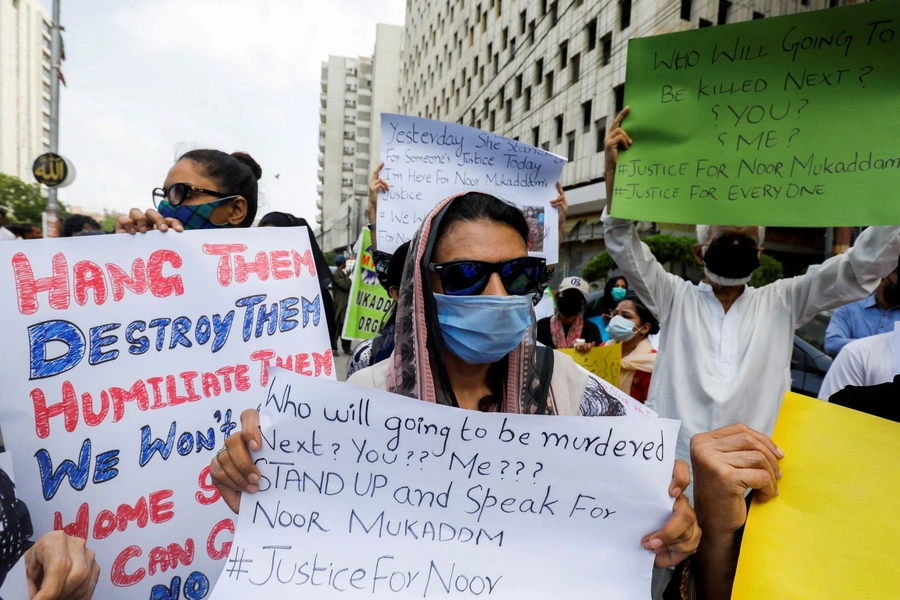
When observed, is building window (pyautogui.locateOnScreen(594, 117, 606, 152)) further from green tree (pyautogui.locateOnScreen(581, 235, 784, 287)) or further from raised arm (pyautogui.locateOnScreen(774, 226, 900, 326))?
raised arm (pyautogui.locateOnScreen(774, 226, 900, 326))

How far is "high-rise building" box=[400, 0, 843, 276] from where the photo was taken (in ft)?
60.7

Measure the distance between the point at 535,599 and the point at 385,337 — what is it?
1.50 metres

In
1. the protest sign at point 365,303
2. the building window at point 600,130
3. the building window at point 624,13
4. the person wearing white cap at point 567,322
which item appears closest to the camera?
the person wearing white cap at point 567,322

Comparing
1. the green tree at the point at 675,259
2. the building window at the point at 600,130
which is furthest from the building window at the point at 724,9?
the green tree at the point at 675,259

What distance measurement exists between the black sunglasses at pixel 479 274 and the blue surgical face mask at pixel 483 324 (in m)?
0.02

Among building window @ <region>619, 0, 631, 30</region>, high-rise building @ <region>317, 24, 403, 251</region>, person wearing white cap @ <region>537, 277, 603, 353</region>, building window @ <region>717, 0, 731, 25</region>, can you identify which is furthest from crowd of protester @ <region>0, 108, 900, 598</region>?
high-rise building @ <region>317, 24, 403, 251</region>

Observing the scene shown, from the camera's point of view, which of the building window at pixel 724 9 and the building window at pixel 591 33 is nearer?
the building window at pixel 724 9

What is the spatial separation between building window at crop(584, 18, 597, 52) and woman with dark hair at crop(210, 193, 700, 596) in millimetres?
24149

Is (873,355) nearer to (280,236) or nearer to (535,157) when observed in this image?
(535,157)

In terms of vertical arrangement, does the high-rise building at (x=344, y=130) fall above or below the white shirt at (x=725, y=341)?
above

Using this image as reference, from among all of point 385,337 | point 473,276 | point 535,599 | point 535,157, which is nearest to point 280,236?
point 385,337

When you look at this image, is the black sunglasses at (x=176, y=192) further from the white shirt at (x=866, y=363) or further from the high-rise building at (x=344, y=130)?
the high-rise building at (x=344, y=130)

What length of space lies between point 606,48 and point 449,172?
2184cm

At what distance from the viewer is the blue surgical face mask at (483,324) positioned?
1.37 m
